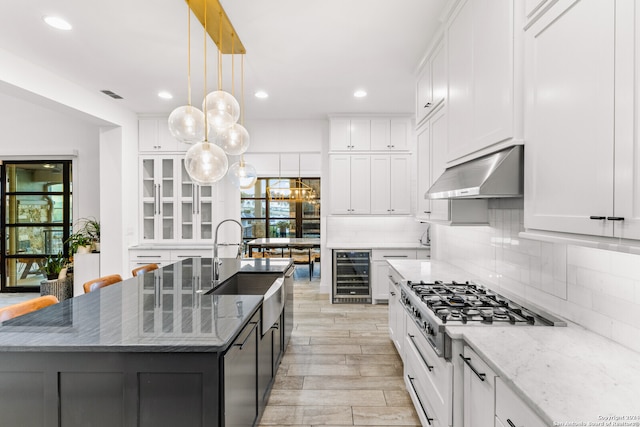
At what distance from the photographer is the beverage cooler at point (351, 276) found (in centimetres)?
525

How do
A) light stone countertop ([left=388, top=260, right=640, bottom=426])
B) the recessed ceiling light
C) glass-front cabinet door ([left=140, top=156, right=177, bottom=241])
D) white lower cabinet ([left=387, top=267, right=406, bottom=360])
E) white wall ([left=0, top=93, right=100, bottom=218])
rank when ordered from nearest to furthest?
light stone countertop ([left=388, top=260, right=640, bottom=426])
the recessed ceiling light
white lower cabinet ([left=387, top=267, right=406, bottom=360])
glass-front cabinet door ([left=140, top=156, right=177, bottom=241])
white wall ([left=0, top=93, right=100, bottom=218])

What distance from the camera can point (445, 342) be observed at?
167 cm

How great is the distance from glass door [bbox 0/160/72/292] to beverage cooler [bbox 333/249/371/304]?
15.3 ft

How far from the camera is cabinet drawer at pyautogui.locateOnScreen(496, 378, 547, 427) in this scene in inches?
42.3

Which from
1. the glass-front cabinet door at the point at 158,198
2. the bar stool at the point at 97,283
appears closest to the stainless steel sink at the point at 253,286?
the bar stool at the point at 97,283

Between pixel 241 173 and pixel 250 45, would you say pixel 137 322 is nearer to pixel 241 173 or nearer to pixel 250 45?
pixel 241 173

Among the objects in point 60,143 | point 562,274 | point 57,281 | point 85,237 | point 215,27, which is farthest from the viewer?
point 60,143

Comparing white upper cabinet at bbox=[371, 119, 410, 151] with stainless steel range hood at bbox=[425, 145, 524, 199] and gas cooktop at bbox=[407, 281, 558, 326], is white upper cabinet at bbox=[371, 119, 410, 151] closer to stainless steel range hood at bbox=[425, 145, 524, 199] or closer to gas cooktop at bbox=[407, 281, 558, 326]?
gas cooktop at bbox=[407, 281, 558, 326]

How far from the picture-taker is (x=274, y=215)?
31.7 feet

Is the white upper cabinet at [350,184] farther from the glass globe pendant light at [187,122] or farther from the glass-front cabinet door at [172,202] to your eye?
the glass globe pendant light at [187,122]

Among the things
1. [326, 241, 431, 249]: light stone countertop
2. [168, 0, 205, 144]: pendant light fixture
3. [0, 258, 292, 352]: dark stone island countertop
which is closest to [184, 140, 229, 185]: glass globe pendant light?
[168, 0, 205, 144]: pendant light fixture

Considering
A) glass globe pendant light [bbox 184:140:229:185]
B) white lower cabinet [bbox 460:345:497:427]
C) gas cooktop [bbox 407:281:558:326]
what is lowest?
white lower cabinet [bbox 460:345:497:427]

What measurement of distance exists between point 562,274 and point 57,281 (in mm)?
6374

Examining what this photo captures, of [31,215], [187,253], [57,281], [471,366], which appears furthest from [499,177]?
[31,215]
